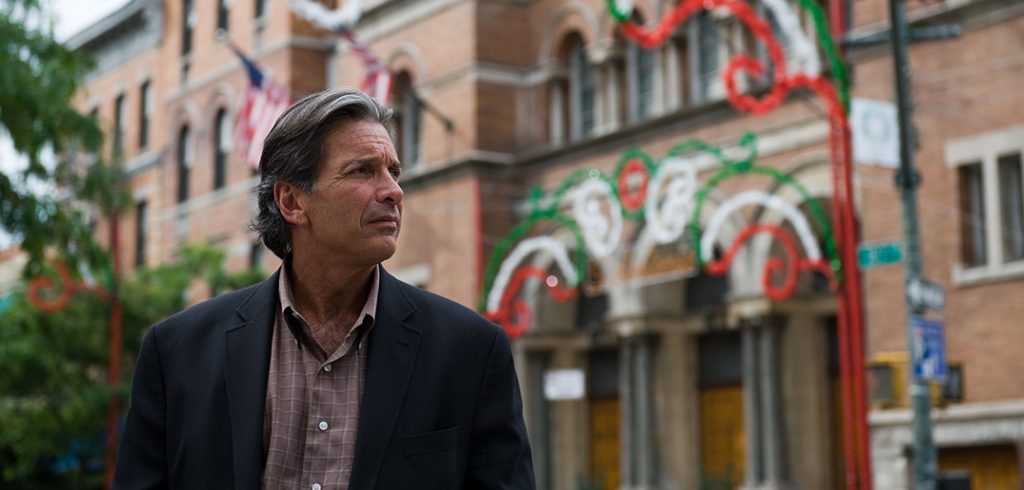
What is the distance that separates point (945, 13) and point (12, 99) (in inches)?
477

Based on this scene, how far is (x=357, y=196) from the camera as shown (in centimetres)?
310

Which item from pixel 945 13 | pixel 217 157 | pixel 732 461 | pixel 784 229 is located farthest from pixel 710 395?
pixel 217 157

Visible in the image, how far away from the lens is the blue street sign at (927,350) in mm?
15984

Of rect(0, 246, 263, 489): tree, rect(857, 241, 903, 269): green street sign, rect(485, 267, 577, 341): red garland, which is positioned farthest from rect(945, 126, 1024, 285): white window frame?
rect(0, 246, 263, 489): tree

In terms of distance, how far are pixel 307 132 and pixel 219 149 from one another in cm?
3547

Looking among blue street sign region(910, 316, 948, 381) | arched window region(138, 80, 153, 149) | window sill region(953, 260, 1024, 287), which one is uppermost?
arched window region(138, 80, 153, 149)

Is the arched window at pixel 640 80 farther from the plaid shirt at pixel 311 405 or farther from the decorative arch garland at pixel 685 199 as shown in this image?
the plaid shirt at pixel 311 405

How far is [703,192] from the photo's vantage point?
23.8m

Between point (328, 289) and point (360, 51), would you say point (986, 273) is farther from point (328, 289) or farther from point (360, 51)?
point (328, 289)

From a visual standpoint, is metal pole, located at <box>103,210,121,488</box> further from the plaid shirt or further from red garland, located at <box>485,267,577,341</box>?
the plaid shirt

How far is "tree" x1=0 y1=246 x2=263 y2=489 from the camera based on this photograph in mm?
29266

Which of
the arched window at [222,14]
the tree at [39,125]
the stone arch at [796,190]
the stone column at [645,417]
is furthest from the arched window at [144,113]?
the tree at [39,125]

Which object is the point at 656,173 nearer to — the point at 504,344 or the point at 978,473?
the point at 978,473

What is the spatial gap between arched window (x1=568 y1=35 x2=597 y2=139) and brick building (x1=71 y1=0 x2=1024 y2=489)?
4 centimetres
